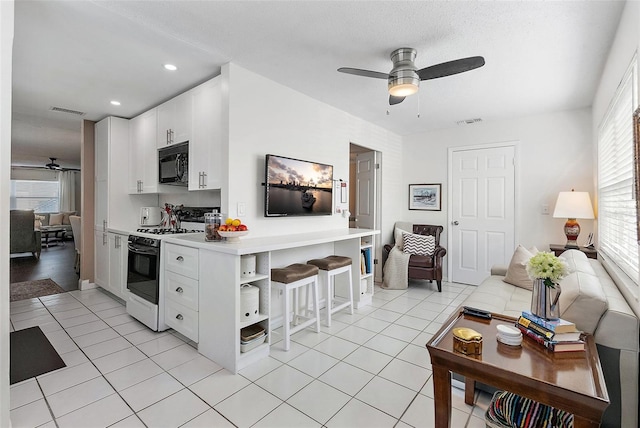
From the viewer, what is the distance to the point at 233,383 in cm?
211

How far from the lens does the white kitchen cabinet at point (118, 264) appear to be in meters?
3.65

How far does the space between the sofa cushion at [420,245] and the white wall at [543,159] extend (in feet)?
3.96

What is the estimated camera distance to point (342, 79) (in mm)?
3010

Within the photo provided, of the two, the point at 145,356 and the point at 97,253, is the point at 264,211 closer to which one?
the point at 145,356

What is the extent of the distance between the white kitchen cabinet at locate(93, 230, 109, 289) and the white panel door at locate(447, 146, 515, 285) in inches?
201

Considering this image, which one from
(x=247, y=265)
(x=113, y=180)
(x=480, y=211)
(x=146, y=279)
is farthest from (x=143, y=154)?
(x=480, y=211)

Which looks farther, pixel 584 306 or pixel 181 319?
pixel 181 319

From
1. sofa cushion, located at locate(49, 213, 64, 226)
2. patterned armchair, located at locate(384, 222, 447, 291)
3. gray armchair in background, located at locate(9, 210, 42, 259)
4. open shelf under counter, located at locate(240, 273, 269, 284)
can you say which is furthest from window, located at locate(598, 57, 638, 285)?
sofa cushion, located at locate(49, 213, 64, 226)

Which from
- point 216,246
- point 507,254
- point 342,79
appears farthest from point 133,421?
point 507,254

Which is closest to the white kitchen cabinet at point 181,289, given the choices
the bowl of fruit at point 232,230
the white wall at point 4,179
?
the bowl of fruit at point 232,230

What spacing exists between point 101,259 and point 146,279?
5.74 feet

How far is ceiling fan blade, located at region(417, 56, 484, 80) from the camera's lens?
2.09 m

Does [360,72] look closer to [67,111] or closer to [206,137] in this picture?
[206,137]

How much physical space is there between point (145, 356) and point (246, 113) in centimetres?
225
